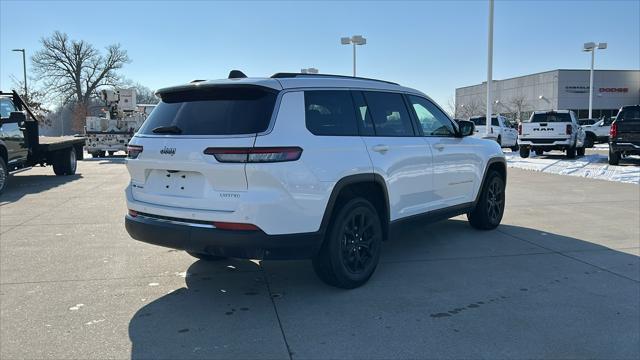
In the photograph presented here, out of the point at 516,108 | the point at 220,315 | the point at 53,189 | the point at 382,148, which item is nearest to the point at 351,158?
the point at 382,148

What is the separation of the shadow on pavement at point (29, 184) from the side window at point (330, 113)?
8.13 metres

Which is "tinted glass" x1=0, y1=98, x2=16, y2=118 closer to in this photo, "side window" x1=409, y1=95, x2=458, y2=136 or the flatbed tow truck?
the flatbed tow truck

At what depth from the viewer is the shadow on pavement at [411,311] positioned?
3.60 m

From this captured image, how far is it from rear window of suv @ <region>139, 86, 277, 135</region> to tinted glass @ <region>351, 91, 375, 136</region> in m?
0.99

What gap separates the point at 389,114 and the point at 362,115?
1.61ft

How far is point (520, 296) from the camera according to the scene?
4.59 metres

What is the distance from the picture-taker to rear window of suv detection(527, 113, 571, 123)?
20.0m

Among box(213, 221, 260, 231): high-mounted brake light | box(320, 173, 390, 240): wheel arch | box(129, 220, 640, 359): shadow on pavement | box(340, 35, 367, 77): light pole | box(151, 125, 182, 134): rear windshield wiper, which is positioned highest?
box(340, 35, 367, 77): light pole

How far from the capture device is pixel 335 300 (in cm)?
449

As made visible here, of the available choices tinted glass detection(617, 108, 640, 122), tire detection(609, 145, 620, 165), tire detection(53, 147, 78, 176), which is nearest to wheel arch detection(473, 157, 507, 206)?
tinted glass detection(617, 108, 640, 122)

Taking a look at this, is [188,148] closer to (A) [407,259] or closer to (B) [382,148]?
(B) [382,148]

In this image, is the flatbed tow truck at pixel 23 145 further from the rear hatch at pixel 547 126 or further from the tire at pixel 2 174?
the rear hatch at pixel 547 126

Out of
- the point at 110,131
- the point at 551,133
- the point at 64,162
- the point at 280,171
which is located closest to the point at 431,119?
the point at 280,171

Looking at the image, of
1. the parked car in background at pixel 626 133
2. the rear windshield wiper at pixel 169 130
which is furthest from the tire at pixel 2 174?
the parked car in background at pixel 626 133
